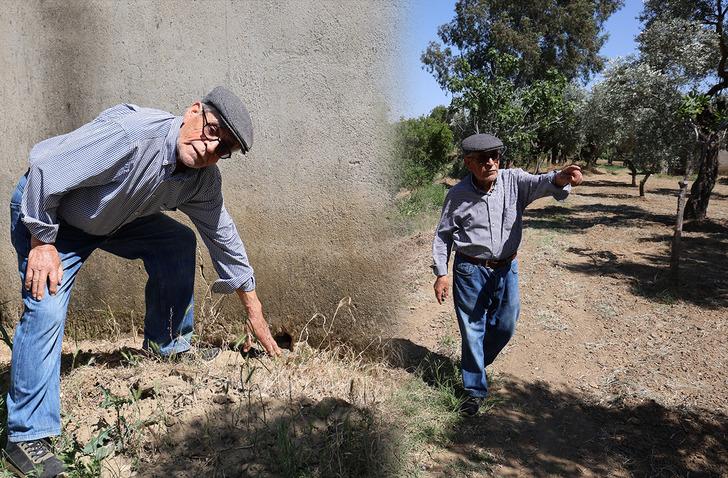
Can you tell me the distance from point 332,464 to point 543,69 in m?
26.5

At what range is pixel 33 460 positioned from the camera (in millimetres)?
2523

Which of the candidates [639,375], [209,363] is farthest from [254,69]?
[639,375]

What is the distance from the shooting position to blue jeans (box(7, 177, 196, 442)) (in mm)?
2539

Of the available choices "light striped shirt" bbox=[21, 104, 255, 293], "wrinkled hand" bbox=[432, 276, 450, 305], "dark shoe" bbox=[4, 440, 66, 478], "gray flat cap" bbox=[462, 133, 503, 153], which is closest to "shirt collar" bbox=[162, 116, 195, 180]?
"light striped shirt" bbox=[21, 104, 255, 293]

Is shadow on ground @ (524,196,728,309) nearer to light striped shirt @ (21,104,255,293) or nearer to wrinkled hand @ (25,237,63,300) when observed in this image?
light striped shirt @ (21,104,255,293)

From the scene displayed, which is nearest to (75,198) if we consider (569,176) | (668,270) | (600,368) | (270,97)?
(270,97)

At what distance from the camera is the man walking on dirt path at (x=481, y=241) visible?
11.0 feet

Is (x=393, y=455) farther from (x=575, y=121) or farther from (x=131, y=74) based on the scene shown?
(x=575, y=121)

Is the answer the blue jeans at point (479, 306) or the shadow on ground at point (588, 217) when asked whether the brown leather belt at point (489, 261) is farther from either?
the shadow on ground at point (588, 217)

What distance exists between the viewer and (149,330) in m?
3.37

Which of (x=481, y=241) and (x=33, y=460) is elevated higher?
(x=481, y=241)

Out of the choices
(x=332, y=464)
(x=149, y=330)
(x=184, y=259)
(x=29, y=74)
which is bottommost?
(x=332, y=464)

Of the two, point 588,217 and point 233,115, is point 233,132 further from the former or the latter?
point 588,217

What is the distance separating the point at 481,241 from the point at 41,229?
7.35 feet
